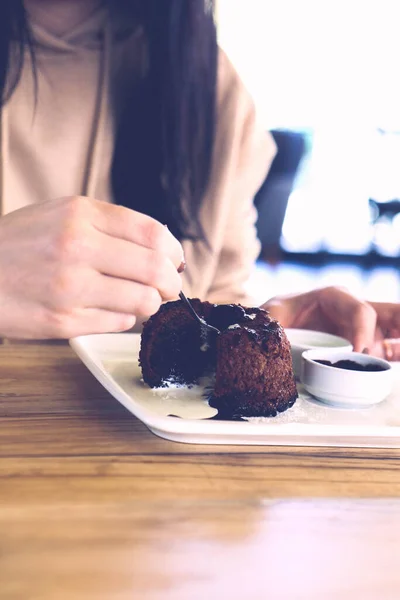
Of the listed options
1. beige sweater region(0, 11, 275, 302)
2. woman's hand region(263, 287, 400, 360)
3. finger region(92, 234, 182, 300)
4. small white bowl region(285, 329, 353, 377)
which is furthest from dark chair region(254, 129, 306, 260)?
finger region(92, 234, 182, 300)

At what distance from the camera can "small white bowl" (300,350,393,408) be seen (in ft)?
2.43

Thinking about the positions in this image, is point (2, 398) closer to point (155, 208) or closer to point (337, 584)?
point (337, 584)

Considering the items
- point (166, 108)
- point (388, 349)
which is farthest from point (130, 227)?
point (166, 108)

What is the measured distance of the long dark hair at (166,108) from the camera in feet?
4.09

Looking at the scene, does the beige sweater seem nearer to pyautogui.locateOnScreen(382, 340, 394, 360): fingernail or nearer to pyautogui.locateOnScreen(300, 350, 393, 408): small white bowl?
pyautogui.locateOnScreen(382, 340, 394, 360): fingernail

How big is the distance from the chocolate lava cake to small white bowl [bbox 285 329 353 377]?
4.0 inches

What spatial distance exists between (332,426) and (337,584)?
22cm

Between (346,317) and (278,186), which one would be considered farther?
(278,186)

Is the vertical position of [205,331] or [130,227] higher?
[130,227]

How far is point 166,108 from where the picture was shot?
1.27 metres

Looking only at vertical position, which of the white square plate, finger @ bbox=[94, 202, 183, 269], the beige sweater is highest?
the beige sweater

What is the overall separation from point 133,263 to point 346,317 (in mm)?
492

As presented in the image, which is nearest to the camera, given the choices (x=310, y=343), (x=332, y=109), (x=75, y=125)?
(x=310, y=343)

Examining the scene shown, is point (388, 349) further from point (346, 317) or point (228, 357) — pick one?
point (228, 357)
